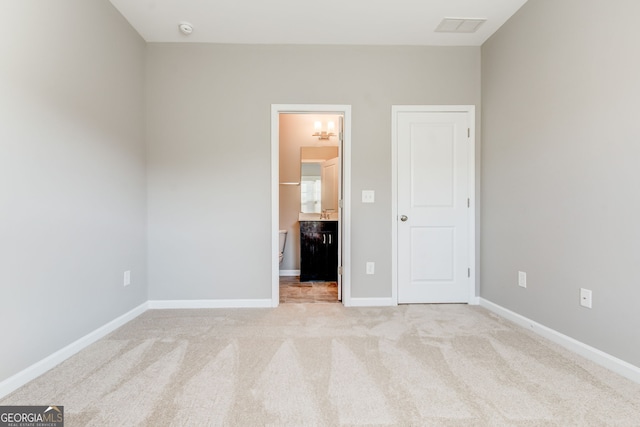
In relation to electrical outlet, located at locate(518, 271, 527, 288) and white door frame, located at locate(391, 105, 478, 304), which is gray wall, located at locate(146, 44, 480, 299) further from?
electrical outlet, located at locate(518, 271, 527, 288)

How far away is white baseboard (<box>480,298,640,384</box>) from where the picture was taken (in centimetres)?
171

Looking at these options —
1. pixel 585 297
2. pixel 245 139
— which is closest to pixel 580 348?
pixel 585 297

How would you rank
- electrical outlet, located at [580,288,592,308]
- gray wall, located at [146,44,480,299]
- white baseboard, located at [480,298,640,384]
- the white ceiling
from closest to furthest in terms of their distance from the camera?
white baseboard, located at [480,298,640,384] → electrical outlet, located at [580,288,592,308] → the white ceiling → gray wall, located at [146,44,480,299]

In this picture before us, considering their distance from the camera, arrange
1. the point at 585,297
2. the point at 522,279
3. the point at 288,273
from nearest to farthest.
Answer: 1. the point at 585,297
2. the point at 522,279
3. the point at 288,273

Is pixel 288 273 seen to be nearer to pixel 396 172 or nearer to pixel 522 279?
pixel 396 172

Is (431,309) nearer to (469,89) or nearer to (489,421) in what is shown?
(489,421)

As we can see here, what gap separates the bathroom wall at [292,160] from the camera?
4566 mm

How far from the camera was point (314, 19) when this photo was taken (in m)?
2.59

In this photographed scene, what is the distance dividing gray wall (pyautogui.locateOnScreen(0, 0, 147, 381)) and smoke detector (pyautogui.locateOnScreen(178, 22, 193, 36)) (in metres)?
0.44

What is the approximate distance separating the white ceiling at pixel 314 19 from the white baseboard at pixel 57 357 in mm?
2568

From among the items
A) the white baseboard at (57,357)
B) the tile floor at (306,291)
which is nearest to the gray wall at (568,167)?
the tile floor at (306,291)

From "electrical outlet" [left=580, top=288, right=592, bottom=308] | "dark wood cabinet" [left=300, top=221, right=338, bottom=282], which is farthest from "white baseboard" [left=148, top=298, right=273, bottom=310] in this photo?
"electrical outlet" [left=580, top=288, right=592, bottom=308]

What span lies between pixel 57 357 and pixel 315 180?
3419 millimetres

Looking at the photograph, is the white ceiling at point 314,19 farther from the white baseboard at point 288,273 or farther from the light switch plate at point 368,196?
the white baseboard at point 288,273
